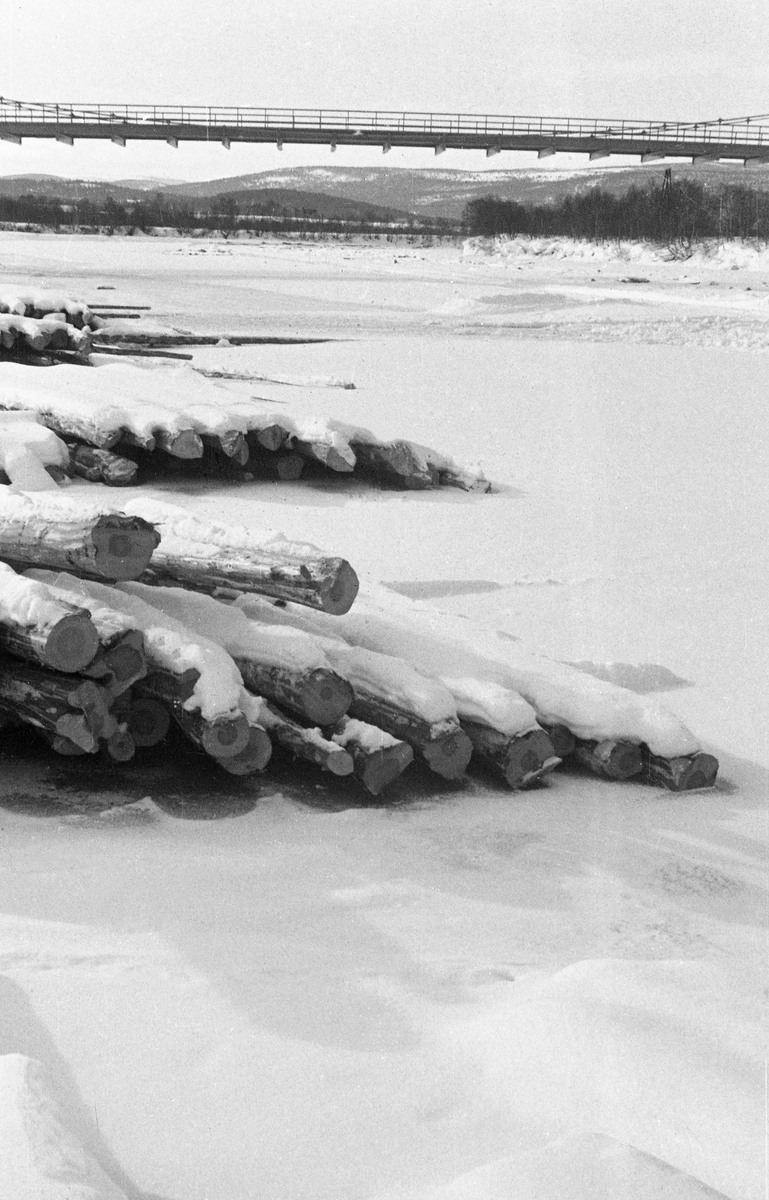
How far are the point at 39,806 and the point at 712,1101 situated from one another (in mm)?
2622

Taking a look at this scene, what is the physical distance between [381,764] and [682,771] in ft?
4.04

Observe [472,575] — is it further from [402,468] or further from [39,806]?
[39,806]

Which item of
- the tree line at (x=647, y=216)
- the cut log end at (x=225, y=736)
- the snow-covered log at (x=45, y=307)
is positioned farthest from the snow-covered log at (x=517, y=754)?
the tree line at (x=647, y=216)

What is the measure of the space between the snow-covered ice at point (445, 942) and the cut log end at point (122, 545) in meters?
0.75

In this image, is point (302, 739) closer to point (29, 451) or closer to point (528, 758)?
point (528, 758)

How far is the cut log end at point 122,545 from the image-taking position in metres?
4.51

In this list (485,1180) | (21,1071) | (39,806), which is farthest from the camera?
(39,806)

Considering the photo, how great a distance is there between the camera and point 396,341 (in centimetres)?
2056

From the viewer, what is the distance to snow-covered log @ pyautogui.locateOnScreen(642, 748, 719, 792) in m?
4.82

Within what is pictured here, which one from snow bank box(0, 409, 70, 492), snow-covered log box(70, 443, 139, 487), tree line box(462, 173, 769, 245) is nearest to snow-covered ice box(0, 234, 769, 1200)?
snow-covered log box(70, 443, 139, 487)

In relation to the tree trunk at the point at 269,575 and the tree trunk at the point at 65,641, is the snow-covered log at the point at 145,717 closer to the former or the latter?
the tree trunk at the point at 65,641

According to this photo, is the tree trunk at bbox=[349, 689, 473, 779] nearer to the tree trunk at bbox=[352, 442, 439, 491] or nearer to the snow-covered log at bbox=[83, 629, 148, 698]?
the snow-covered log at bbox=[83, 629, 148, 698]

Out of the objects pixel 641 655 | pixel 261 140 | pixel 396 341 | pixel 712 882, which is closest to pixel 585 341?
pixel 396 341

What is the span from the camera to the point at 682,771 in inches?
189
